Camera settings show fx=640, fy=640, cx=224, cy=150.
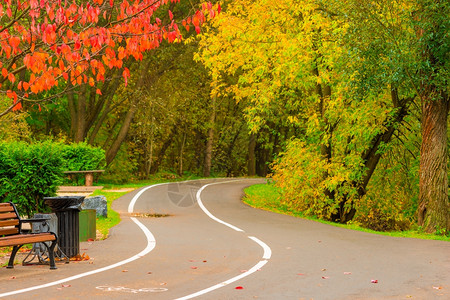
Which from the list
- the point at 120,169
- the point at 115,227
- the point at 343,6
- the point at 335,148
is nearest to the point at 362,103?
the point at 335,148

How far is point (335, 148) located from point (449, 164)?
395 cm

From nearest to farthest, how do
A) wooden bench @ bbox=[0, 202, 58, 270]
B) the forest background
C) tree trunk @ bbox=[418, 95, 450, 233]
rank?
wooden bench @ bbox=[0, 202, 58, 270] < the forest background < tree trunk @ bbox=[418, 95, 450, 233]

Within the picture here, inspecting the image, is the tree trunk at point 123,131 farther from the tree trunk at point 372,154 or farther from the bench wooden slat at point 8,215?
→ the bench wooden slat at point 8,215

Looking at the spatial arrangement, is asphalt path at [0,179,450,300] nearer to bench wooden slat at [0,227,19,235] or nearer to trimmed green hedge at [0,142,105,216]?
bench wooden slat at [0,227,19,235]

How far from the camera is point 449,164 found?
21.9 meters

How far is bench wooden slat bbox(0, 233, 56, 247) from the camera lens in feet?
32.1

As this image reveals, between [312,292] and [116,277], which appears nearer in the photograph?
[312,292]

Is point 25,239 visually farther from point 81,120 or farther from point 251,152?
point 251,152

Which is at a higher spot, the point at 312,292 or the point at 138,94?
the point at 138,94

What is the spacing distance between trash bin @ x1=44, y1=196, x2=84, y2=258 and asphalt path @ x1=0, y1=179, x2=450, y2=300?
0.47 m

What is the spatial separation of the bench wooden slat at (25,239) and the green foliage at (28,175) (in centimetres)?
459

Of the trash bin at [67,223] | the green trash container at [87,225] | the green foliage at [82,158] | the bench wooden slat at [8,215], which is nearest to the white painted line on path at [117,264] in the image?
the trash bin at [67,223]

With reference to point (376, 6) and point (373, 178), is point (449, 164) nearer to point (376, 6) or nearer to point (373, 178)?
point (373, 178)

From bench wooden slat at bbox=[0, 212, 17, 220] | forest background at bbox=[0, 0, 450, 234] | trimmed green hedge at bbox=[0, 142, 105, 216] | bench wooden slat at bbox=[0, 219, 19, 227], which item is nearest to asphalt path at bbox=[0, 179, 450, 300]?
bench wooden slat at bbox=[0, 219, 19, 227]
